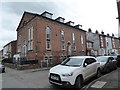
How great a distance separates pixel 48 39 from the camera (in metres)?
19.6

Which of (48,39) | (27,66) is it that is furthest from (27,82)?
(48,39)

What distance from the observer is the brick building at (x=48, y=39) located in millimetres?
18005

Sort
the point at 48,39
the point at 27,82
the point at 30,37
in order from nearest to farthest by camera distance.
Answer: the point at 27,82, the point at 48,39, the point at 30,37

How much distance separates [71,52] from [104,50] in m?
20.1

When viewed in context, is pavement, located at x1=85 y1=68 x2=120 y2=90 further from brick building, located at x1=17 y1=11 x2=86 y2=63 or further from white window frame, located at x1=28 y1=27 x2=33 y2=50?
white window frame, located at x1=28 y1=27 x2=33 y2=50

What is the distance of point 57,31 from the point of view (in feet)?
70.6

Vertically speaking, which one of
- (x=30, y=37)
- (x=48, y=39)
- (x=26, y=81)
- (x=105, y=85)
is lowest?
(x=26, y=81)

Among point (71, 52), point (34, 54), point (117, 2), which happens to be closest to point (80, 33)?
point (71, 52)

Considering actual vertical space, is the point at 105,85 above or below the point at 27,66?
above

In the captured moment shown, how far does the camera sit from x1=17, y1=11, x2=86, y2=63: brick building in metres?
18.0

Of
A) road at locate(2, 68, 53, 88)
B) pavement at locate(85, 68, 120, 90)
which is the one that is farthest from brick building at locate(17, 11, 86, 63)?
pavement at locate(85, 68, 120, 90)

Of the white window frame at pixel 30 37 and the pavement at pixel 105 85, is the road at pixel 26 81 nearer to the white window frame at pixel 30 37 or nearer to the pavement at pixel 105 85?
the pavement at pixel 105 85

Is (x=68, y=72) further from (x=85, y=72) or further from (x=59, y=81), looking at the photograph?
(x=85, y=72)

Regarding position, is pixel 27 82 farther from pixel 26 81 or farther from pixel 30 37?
pixel 30 37
